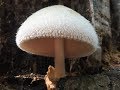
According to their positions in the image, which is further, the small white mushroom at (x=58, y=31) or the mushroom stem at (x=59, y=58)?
the mushroom stem at (x=59, y=58)

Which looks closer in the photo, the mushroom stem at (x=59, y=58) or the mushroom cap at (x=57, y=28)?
the mushroom cap at (x=57, y=28)

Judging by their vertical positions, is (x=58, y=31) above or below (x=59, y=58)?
above

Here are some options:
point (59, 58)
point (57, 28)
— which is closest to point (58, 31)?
point (57, 28)

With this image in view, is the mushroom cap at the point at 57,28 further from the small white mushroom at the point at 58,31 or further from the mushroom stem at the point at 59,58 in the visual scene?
the mushroom stem at the point at 59,58

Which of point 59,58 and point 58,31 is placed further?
point 59,58

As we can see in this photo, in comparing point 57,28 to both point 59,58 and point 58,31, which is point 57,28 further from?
point 59,58

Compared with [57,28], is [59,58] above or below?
below

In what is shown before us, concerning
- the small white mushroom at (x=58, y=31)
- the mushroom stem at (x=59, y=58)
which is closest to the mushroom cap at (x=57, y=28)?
the small white mushroom at (x=58, y=31)

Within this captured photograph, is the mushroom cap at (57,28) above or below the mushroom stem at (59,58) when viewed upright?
above

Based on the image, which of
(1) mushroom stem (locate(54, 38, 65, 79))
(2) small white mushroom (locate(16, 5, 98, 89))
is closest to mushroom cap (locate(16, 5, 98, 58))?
(2) small white mushroom (locate(16, 5, 98, 89))
